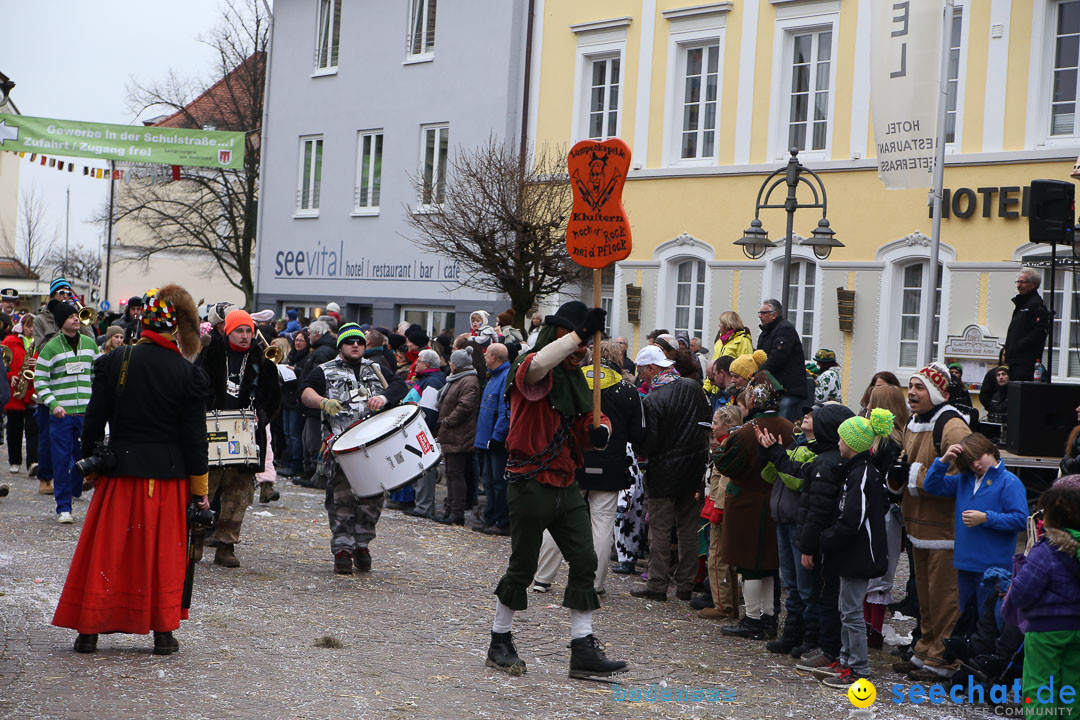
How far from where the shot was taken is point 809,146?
20531 mm

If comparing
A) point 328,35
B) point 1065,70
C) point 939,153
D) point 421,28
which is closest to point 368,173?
point 421,28

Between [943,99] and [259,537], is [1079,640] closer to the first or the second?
[259,537]

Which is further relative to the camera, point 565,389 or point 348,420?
point 348,420

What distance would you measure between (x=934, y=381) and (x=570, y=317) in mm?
2523

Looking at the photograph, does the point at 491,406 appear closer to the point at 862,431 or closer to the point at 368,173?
the point at 862,431

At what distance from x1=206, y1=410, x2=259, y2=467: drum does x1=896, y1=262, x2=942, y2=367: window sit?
11963 millimetres

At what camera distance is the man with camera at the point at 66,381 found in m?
12.4

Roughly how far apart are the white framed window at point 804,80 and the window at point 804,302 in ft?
5.85

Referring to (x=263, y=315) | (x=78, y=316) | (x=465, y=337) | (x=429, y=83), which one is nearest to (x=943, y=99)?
(x=465, y=337)

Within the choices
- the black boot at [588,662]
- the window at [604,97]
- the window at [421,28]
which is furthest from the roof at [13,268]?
the black boot at [588,662]

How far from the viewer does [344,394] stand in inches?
422

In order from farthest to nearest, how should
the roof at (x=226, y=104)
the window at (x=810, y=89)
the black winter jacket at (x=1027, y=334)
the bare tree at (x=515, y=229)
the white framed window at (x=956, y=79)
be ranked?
1. the roof at (x=226, y=104)
2. the window at (x=810, y=89)
3. the bare tree at (x=515, y=229)
4. the white framed window at (x=956, y=79)
5. the black winter jacket at (x=1027, y=334)

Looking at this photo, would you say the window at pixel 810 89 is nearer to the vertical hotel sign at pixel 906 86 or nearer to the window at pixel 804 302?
the window at pixel 804 302

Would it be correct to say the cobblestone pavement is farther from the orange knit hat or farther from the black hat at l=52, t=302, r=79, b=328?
the black hat at l=52, t=302, r=79, b=328
